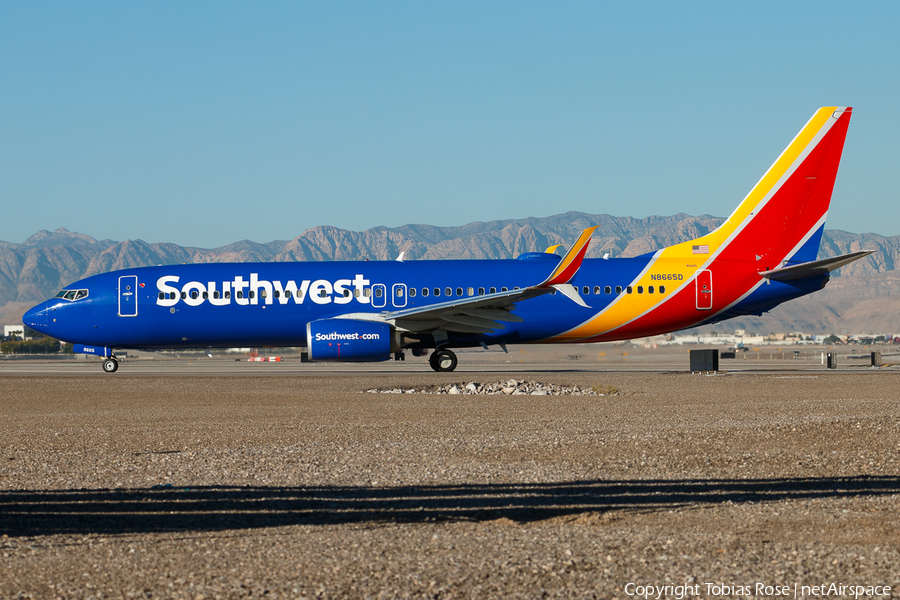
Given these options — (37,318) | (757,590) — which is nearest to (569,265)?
(37,318)

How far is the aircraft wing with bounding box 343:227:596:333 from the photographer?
28.6 meters

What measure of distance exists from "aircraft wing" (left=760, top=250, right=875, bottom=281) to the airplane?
77 mm

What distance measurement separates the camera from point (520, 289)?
30.5m

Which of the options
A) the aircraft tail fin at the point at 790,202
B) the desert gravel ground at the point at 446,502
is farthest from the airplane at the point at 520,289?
the desert gravel ground at the point at 446,502

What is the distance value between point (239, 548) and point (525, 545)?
2.05 m

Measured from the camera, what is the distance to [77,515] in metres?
7.39

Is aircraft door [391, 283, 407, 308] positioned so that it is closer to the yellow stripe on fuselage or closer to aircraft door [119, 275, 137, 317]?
the yellow stripe on fuselage

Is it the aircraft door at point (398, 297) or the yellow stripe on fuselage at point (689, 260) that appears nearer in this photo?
the aircraft door at point (398, 297)

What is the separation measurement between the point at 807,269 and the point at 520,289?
32.0ft

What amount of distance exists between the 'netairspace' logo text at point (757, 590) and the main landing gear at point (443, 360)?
26.2 meters

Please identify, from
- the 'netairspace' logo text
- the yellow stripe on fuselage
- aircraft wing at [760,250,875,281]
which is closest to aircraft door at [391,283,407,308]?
the yellow stripe on fuselage

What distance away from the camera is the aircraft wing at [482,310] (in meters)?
28.6

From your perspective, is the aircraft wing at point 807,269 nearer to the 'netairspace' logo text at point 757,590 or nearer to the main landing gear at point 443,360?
the main landing gear at point 443,360

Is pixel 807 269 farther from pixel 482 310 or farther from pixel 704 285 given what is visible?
pixel 482 310
